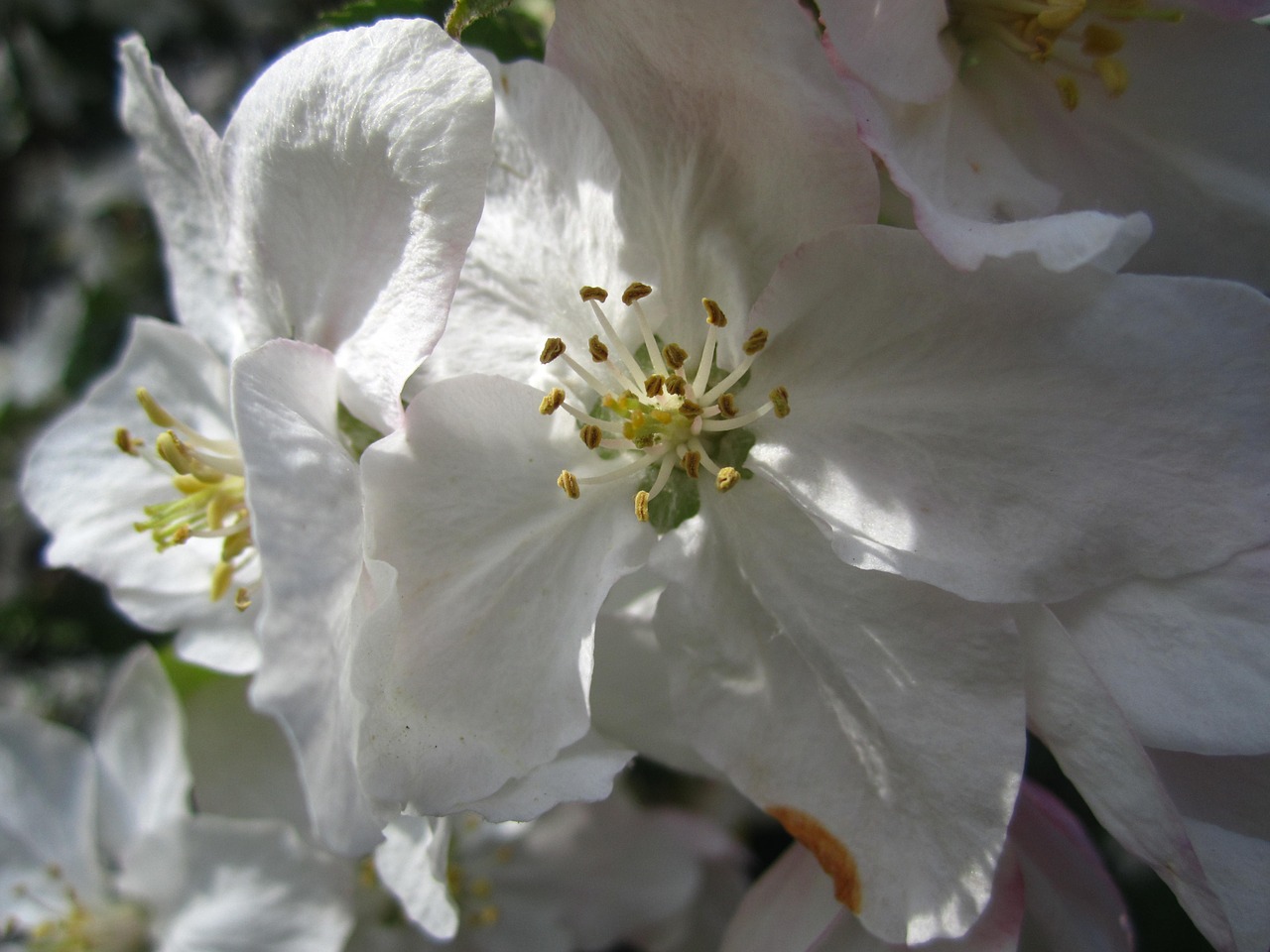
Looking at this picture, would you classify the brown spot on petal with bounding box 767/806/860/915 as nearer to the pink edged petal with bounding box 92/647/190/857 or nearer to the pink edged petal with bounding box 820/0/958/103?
the pink edged petal with bounding box 820/0/958/103

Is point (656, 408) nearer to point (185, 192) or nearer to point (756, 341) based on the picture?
point (756, 341)

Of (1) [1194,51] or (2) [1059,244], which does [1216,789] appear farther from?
(1) [1194,51]

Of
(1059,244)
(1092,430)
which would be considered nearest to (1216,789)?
(1092,430)

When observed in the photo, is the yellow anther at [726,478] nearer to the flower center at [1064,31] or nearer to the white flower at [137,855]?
the flower center at [1064,31]

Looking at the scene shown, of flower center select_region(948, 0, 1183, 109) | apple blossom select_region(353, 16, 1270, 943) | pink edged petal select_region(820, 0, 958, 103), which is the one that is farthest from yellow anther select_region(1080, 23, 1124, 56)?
apple blossom select_region(353, 16, 1270, 943)

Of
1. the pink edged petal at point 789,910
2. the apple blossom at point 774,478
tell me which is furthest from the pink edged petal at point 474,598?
the pink edged petal at point 789,910
